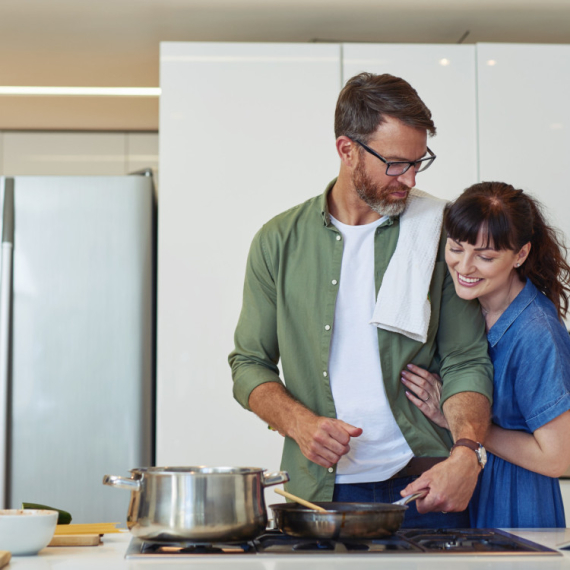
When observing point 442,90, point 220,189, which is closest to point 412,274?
point 220,189

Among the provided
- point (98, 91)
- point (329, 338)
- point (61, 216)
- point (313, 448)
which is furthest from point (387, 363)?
point (98, 91)

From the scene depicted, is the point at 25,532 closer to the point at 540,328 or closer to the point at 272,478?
the point at 272,478

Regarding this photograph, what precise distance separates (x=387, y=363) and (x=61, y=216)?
4.72ft

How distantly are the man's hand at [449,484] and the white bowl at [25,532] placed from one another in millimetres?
527

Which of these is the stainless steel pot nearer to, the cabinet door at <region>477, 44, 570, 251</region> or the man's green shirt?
the man's green shirt

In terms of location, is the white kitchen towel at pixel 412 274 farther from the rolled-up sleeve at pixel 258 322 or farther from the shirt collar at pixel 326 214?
the rolled-up sleeve at pixel 258 322

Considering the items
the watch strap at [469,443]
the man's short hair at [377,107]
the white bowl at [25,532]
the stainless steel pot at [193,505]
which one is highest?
the man's short hair at [377,107]

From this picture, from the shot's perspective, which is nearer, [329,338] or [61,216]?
[329,338]

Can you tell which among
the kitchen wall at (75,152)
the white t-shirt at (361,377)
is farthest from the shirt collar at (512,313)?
the kitchen wall at (75,152)

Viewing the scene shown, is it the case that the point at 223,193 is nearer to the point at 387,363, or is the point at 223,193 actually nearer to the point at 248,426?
the point at 248,426

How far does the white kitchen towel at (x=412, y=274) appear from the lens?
1.41 metres

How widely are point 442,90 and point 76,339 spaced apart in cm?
143

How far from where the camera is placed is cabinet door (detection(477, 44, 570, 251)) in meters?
2.46

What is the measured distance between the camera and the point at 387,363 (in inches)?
56.6
